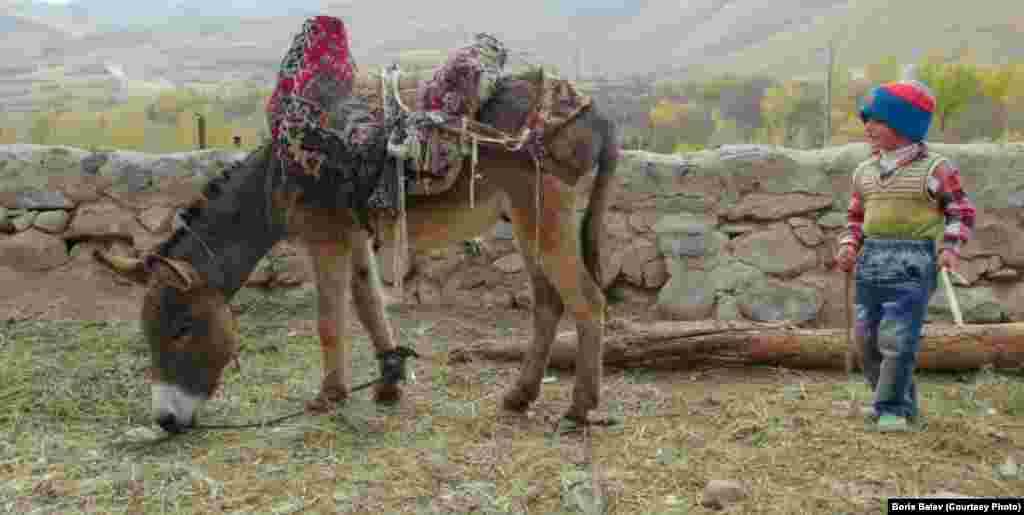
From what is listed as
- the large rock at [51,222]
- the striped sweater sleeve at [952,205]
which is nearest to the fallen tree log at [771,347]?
the striped sweater sleeve at [952,205]

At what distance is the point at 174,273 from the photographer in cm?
393

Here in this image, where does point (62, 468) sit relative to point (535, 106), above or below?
below

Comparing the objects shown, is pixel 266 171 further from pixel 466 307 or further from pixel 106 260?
pixel 466 307

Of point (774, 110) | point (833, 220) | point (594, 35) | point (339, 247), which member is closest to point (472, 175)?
point (339, 247)

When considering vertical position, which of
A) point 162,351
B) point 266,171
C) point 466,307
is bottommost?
point 466,307

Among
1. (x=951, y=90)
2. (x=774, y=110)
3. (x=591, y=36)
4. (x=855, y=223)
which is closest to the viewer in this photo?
(x=855, y=223)

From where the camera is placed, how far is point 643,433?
4148 mm

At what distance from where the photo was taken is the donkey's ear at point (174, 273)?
391 cm

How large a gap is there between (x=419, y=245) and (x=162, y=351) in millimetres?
1378

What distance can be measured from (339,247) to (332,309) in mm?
345

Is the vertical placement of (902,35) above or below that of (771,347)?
above

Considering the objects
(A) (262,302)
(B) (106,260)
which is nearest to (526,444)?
(B) (106,260)

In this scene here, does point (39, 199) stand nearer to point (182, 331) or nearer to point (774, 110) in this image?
point (182, 331)

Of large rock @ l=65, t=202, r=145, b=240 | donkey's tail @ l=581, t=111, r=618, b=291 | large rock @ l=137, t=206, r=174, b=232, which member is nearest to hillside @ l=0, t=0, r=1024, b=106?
large rock @ l=137, t=206, r=174, b=232
